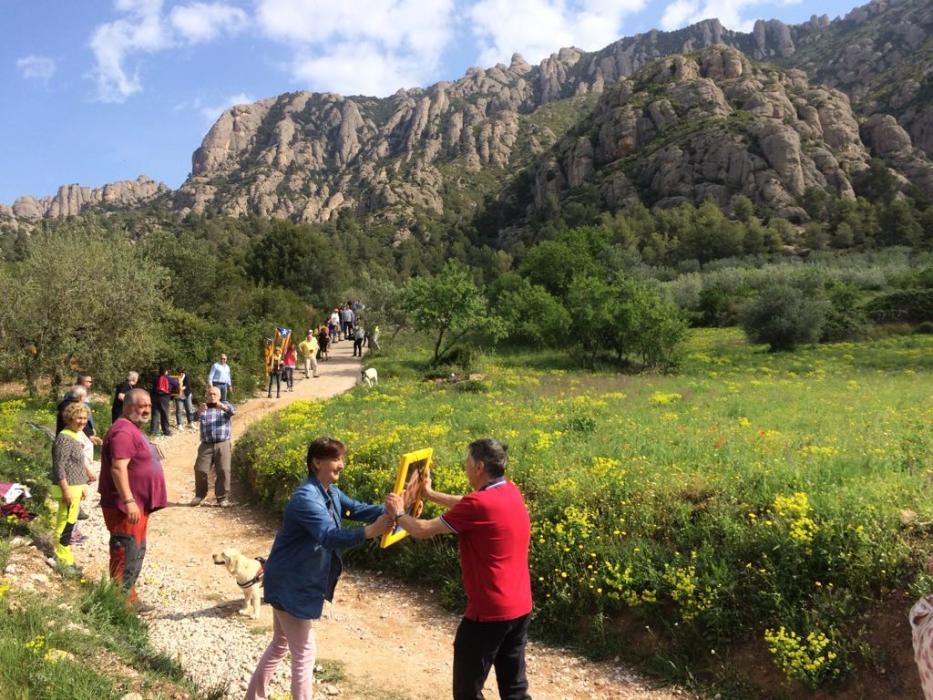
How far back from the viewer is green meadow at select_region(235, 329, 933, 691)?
5.70 metres

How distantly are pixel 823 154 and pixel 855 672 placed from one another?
402ft

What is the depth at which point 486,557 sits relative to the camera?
4.07 meters

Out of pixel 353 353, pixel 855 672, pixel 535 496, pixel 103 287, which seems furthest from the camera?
pixel 353 353

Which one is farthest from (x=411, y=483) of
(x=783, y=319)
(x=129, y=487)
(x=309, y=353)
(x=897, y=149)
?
(x=897, y=149)

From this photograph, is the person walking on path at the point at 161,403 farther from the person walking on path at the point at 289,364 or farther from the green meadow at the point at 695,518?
the person walking on path at the point at 289,364

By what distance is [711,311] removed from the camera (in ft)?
185

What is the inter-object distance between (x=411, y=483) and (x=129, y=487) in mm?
3364

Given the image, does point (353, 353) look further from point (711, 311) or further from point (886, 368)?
point (711, 311)

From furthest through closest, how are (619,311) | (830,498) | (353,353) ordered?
(353,353)
(619,311)
(830,498)

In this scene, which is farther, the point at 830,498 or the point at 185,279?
the point at 185,279

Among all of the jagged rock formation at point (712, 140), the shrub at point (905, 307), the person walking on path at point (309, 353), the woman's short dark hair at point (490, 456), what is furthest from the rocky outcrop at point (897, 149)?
the woman's short dark hair at point (490, 456)

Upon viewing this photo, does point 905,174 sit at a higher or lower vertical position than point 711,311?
higher

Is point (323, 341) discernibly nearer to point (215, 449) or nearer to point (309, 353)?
point (309, 353)

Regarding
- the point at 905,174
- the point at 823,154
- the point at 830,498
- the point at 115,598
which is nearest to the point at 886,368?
the point at 830,498
